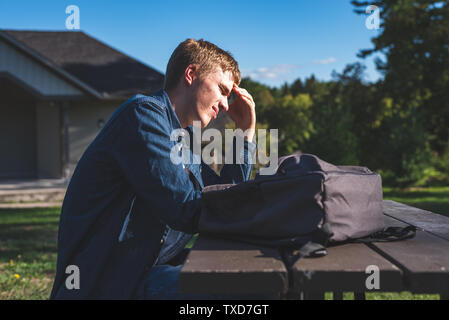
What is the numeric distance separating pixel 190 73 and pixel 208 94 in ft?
0.44

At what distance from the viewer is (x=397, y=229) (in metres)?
1.75

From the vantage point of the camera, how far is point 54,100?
1474 cm

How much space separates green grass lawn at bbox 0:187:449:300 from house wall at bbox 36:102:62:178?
5.56 m

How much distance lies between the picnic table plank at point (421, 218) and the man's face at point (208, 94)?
1081mm

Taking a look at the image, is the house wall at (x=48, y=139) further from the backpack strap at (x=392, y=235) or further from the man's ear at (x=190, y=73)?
the backpack strap at (x=392, y=235)

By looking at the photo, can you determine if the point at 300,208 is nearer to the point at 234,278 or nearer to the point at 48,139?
the point at 234,278

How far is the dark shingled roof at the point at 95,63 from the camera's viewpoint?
16.0 metres

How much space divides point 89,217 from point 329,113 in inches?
510

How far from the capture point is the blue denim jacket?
1.65m

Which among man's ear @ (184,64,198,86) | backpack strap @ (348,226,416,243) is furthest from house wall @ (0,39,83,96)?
backpack strap @ (348,226,416,243)

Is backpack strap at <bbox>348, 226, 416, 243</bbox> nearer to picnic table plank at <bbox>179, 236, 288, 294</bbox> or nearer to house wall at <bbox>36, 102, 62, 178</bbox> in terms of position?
picnic table plank at <bbox>179, 236, 288, 294</bbox>

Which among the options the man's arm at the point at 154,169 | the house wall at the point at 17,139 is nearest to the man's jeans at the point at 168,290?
the man's arm at the point at 154,169

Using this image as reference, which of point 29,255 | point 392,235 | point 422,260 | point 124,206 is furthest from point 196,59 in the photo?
point 29,255
